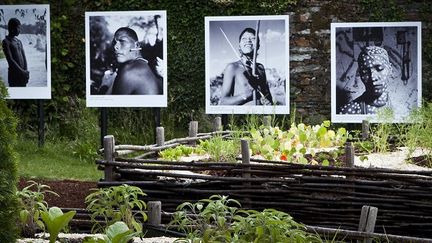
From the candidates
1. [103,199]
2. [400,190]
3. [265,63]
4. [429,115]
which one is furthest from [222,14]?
[103,199]

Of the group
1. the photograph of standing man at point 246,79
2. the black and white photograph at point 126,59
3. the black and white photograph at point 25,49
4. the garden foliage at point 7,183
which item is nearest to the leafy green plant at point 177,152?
the garden foliage at point 7,183

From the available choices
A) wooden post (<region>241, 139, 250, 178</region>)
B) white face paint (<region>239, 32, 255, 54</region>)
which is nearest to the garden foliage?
wooden post (<region>241, 139, 250, 178</region>)

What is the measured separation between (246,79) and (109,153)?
6.22m

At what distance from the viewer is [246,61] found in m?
14.0

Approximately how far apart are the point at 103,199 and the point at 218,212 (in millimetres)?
970

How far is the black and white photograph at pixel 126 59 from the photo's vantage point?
13602 mm

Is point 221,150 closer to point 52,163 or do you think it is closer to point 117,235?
point 117,235

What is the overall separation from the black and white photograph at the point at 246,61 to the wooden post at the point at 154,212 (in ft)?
23.0

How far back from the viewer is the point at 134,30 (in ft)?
45.5

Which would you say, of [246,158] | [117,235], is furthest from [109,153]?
[117,235]

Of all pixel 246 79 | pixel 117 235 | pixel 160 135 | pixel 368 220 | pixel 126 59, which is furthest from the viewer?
pixel 246 79

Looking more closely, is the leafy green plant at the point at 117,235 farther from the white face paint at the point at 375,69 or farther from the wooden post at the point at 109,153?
the white face paint at the point at 375,69

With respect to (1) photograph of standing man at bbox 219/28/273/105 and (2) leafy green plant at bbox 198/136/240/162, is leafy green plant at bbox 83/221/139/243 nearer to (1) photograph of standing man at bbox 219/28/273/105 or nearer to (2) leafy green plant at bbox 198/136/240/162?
(2) leafy green plant at bbox 198/136/240/162

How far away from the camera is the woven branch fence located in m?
7.57
